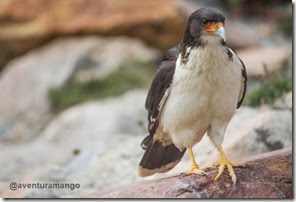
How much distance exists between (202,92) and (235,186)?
54cm

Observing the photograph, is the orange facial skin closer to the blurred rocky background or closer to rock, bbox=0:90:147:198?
the blurred rocky background

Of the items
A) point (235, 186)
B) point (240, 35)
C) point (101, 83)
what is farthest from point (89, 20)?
point (235, 186)

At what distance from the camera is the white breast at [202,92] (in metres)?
4.19

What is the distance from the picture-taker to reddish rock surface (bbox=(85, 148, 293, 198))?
168 inches

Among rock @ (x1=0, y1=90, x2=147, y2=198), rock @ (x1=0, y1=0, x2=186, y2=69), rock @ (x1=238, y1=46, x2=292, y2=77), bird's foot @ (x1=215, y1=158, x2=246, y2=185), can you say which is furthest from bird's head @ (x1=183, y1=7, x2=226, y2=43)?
rock @ (x1=0, y1=0, x2=186, y2=69)

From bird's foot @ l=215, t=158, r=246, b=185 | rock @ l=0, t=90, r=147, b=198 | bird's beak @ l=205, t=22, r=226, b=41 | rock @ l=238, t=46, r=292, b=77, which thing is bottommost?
rock @ l=0, t=90, r=147, b=198

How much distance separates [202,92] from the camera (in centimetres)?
426

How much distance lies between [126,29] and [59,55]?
85 cm

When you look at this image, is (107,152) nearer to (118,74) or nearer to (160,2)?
(118,74)

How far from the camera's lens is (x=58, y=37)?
9312 mm

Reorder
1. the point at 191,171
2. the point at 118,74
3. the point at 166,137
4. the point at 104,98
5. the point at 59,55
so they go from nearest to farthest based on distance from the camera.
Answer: the point at 191,171, the point at 166,137, the point at 104,98, the point at 118,74, the point at 59,55

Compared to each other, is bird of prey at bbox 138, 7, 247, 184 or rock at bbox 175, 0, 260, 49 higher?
bird of prey at bbox 138, 7, 247, 184

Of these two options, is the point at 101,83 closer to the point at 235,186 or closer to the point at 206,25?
the point at 235,186

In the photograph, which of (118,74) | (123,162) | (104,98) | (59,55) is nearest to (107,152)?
(123,162)
